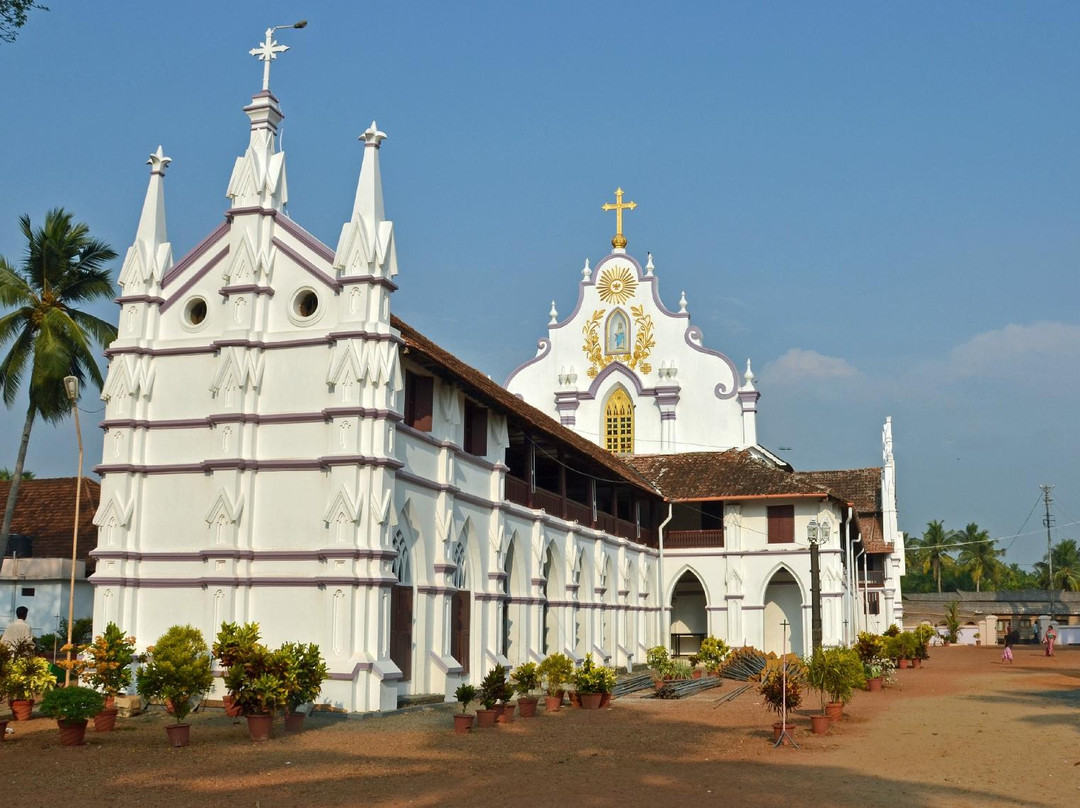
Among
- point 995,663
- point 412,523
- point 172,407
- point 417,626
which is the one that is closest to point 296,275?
point 172,407

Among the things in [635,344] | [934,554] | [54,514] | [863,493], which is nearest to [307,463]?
[54,514]

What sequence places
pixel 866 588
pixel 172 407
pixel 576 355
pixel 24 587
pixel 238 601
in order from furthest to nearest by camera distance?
pixel 866 588, pixel 576 355, pixel 24 587, pixel 172 407, pixel 238 601

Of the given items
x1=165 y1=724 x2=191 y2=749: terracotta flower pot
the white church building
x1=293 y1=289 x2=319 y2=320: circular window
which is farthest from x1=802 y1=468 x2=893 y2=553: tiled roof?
x1=165 y1=724 x2=191 y2=749: terracotta flower pot

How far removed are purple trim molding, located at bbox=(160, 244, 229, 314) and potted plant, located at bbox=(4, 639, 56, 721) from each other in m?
7.08

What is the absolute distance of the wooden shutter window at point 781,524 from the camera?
123 ft

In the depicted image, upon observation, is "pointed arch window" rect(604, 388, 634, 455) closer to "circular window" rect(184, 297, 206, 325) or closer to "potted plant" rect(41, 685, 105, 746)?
"circular window" rect(184, 297, 206, 325)

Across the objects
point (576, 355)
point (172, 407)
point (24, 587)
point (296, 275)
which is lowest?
point (24, 587)

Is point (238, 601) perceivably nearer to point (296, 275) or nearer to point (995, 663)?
point (296, 275)

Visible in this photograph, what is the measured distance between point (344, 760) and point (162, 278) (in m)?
11.6

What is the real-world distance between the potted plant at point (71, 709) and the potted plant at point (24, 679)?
1.69 metres

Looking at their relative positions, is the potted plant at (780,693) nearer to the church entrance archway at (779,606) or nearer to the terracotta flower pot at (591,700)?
the terracotta flower pot at (591,700)

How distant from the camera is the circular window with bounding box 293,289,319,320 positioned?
21250 mm

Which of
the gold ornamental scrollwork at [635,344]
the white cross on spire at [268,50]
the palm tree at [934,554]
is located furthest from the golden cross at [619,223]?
the palm tree at [934,554]

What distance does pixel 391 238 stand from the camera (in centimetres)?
2088
